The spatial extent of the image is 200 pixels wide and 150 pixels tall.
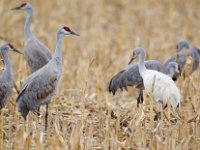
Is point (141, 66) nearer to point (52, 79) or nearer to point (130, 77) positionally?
point (130, 77)

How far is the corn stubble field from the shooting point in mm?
6242

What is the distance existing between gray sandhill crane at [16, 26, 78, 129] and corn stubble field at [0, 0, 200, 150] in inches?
6.3

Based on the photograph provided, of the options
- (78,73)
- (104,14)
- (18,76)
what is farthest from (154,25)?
(18,76)

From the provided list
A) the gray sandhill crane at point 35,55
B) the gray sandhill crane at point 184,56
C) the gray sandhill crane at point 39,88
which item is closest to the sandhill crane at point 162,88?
the gray sandhill crane at point 39,88

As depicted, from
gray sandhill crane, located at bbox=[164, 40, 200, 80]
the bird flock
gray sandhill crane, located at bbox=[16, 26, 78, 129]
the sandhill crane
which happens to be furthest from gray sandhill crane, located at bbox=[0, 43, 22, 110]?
gray sandhill crane, located at bbox=[164, 40, 200, 80]

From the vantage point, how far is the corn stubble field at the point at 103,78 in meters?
6.24

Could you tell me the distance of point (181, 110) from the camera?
24.7ft

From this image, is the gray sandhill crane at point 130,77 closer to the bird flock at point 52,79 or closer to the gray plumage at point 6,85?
the bird flock at point 52,79

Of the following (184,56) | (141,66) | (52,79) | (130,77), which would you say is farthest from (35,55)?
(184,56)

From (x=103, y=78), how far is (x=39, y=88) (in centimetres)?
153

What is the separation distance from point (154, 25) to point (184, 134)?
22.6 ft

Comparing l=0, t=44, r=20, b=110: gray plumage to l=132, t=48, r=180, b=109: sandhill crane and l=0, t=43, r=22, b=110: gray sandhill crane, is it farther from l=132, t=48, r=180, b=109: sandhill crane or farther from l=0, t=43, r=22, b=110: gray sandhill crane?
l=132, t=48, r=180, b=109: sandhill crane

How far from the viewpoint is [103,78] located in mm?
8477

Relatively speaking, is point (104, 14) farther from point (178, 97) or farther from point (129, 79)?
point (178, 97)
